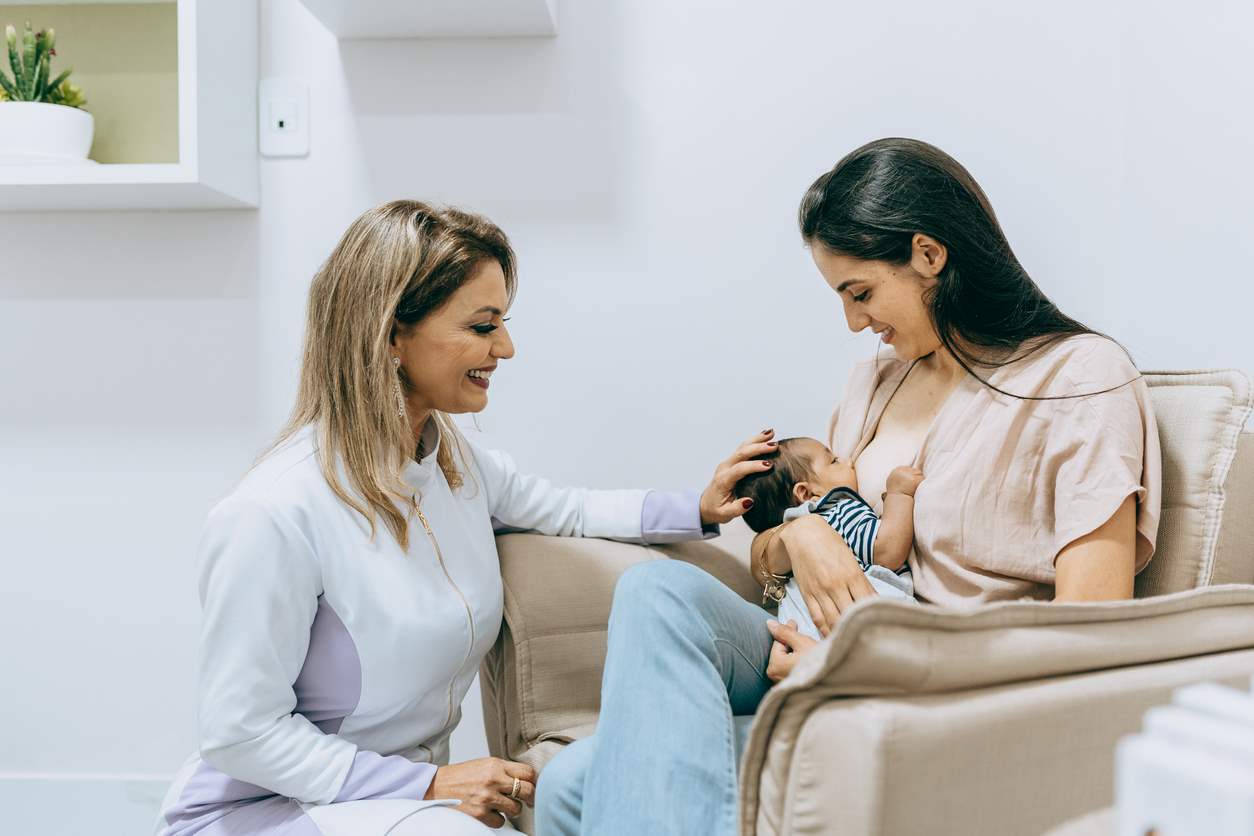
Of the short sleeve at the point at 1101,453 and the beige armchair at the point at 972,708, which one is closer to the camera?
the beige armchair at the point at 972,708

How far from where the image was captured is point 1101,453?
1.13 metres

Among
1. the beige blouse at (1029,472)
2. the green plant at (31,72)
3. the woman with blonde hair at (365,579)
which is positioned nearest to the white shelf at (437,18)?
the green plant at (31,72)

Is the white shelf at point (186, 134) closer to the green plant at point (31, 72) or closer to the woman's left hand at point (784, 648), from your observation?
the green plant at point (31, 72)

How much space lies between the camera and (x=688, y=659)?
39.7 inches

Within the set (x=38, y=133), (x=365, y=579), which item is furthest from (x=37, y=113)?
(x=365, y=579)

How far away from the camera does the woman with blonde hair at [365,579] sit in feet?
3.49

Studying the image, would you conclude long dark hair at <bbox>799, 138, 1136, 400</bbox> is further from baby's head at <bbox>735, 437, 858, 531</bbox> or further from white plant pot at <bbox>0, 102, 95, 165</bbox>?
white plant pot at <bbox>0, 102, 95, 165</bbox>

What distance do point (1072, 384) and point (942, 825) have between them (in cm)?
66

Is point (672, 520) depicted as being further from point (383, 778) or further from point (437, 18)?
point (437, 18)

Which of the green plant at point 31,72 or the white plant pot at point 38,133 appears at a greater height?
the green plant at point 31,72

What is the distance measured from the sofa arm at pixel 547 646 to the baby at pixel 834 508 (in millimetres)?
231

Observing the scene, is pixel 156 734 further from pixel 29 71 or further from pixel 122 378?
pixel 29 71

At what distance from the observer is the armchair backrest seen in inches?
45.4

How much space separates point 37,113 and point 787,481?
1392 mm
